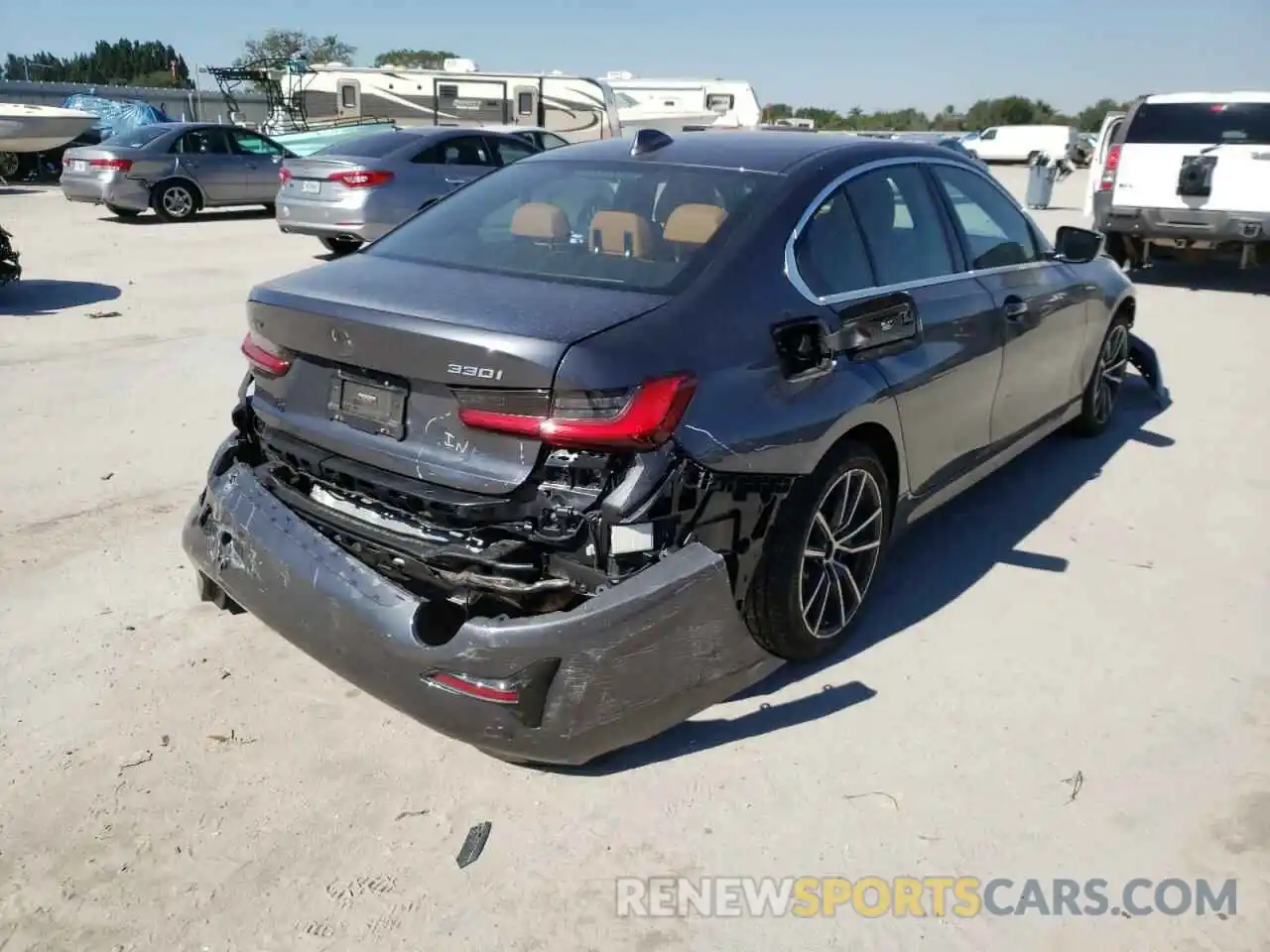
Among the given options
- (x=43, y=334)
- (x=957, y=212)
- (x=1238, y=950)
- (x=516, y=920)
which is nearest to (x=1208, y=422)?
(x=957, y=212)

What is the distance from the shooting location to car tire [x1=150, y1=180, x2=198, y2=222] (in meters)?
15.7

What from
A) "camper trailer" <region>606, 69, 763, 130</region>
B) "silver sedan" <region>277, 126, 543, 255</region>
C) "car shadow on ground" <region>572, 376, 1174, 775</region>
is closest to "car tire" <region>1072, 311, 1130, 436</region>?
"car shadow on ground" <region>572, 376, 1174, 775</region>

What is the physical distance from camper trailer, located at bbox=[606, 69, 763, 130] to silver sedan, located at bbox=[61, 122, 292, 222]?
10230mm

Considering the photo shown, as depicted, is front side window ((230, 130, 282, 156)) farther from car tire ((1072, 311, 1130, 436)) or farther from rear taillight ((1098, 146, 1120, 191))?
car tire ((1072, 311, 1130, 436))

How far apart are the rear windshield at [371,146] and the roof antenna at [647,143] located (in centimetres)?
895

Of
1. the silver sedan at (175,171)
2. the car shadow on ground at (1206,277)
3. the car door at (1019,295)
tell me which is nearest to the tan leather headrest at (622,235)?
the car door at (1019,295)

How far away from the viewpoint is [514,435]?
2678 millimetres

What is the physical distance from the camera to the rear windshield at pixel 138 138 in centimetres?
1565

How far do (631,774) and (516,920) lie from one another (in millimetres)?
614

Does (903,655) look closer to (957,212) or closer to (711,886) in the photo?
(711,886)

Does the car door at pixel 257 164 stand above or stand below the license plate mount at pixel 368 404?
above

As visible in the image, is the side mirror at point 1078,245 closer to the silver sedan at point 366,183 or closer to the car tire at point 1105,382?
the car tire at point 1105,382

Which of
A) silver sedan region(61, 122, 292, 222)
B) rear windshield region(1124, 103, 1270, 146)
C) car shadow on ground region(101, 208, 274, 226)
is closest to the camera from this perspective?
rear windshield region(1124, 103, 1270, 146)
